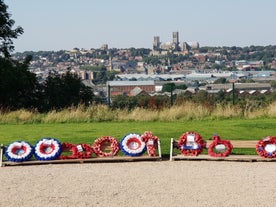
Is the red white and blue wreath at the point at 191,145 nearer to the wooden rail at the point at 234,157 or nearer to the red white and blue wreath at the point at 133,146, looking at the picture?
the wooden rail at the point at 234,157

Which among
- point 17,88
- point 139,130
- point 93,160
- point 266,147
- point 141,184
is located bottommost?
point 141,184

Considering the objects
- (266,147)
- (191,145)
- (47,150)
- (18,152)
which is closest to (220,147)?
(191,145)

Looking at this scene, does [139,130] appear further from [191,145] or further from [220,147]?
[220,147]

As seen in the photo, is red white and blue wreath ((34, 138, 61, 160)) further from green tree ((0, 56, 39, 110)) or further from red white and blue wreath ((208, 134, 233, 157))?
green tree ((0, 56, 39, 110))

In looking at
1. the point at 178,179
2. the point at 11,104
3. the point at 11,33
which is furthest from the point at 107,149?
the point at 11,33

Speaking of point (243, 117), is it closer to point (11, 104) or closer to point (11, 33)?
point (11, 104)

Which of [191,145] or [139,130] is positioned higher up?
[139,130]

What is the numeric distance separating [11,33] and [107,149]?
21.4 metres

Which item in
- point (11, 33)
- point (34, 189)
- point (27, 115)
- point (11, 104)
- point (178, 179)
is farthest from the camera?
point (11, 33)

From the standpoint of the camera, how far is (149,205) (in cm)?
1069

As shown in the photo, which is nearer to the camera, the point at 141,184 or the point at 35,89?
the point at 141,184

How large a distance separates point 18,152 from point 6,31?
70.5 feet

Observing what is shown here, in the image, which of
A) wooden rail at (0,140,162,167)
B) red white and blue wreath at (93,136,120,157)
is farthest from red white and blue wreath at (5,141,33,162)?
red white and blue wreath at (93,136,120,157)

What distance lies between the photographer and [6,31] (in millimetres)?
36344
